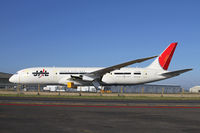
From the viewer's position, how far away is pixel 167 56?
4625 centimetres

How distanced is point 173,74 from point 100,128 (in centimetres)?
3908

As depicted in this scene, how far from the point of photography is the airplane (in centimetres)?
4147

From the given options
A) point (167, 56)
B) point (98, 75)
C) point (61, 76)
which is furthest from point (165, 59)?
point (61, 76)

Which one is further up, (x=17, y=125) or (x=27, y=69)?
(x=27, y=69)

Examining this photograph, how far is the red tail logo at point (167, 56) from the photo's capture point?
4581cm

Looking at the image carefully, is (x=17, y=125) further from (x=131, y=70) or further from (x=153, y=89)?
(x=153, y=89)

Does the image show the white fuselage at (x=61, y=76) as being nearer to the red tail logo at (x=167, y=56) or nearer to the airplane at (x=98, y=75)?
the airplane at (x=98, y=75)

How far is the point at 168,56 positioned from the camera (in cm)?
4622

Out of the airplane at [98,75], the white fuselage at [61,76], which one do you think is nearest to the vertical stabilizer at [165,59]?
the airplane at [98,75]

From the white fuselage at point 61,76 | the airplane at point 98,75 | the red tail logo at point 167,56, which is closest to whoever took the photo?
the airplane at point 98,75

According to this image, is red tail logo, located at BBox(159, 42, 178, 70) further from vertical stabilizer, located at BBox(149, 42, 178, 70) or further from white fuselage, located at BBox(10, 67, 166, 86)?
white fuselage, located at BBox(10, 67, 166, 86)

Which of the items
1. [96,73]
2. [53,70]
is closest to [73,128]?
[96,73]

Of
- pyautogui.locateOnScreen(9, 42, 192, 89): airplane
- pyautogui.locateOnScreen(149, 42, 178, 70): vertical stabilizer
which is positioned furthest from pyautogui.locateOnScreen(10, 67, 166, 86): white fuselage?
pyautogui.locateOnScreen(149, 42, 178, 70): vertical stabilizer

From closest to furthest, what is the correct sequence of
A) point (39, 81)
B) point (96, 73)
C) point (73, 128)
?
point (73, 128) < point (96, 73) < point (39, 81)
